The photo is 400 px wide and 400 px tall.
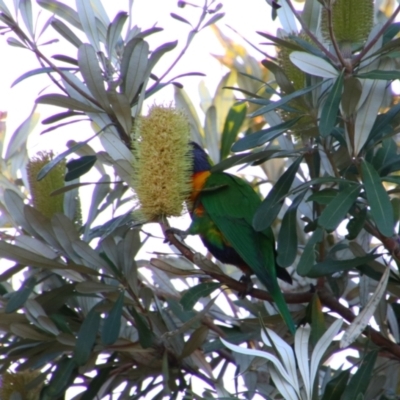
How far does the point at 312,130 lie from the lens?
6.02 feet

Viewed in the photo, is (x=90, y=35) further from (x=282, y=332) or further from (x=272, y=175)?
(x=282, y=332)

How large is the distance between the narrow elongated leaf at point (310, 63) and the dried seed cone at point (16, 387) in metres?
1.23

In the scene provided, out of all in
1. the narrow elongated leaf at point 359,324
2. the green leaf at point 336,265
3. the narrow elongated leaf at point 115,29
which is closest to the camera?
the narrow elongated leaf at point 359,324

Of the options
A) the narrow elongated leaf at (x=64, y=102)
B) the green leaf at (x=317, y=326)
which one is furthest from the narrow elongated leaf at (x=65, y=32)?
the green leaf at (x=317, y=326)

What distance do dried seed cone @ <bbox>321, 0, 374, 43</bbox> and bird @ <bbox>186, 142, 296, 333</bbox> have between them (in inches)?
23.1

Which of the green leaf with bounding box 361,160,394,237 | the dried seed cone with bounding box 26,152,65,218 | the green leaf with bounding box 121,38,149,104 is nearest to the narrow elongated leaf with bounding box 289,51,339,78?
the green leaf with bounding box 361,160,394,237

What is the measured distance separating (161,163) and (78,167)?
337mm

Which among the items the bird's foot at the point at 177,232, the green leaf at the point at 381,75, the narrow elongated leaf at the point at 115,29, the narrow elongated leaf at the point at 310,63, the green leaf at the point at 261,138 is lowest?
the bird's foot at the point at 177,232

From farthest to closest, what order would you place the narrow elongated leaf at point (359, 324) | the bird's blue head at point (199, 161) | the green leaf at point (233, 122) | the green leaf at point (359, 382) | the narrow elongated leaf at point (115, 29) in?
the green leaf at point (233, 122), the bird's blue head at point (199, 161), the narrow elongated leaf at point (115, 29), the green leaf at point (359, 382), the narrow elongated leaf at point (359, 324)

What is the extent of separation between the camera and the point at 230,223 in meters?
2.25

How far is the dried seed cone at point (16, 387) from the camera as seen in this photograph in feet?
7.00

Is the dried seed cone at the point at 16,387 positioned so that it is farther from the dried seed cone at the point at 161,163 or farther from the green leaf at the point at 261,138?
the green leaf at the point at 261,138

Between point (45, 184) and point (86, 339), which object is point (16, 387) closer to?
point (86, 339)

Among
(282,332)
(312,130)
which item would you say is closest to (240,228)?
(282,332)
